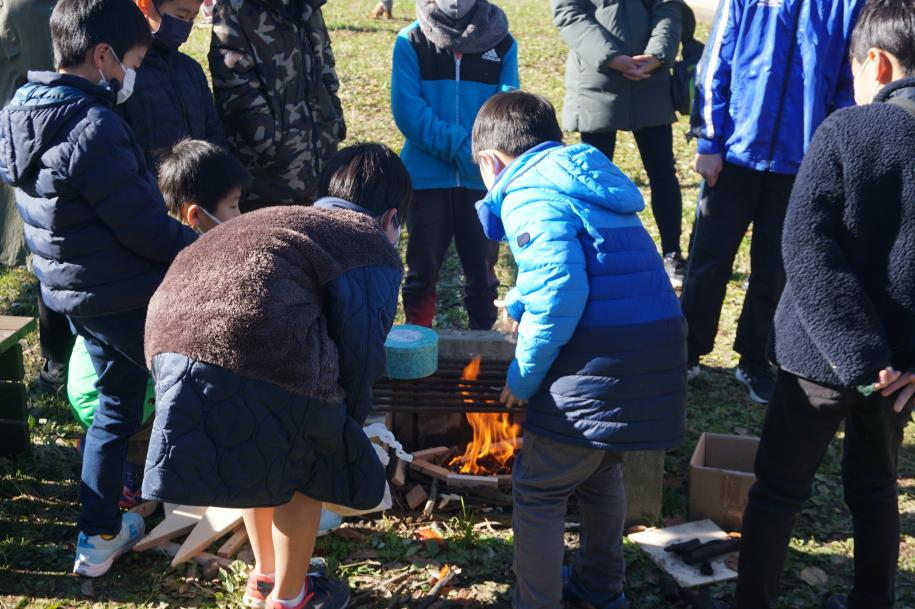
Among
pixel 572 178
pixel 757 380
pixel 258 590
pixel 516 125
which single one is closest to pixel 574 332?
pixel 572 178

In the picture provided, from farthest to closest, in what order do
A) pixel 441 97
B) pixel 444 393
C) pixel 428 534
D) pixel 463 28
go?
pixel 441 97 → pixel 463 28 → pixel 444 393 → pixel 428 534

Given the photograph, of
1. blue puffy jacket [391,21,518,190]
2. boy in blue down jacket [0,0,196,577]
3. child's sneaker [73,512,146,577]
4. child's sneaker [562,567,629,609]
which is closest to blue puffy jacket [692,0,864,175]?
blue puffy jacket [391,21,518,190]

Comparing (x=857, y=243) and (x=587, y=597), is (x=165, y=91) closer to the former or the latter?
(x=587, y=597)

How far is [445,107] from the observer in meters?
4.80

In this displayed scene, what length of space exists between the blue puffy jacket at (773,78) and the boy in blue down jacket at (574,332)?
5.98 ft

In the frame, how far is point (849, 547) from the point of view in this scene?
3711mm

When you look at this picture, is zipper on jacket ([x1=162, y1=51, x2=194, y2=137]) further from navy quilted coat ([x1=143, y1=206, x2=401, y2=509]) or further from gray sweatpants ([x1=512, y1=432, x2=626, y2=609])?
gray sweatpants ([x1=512, y1=432, x2=626, y2=609])

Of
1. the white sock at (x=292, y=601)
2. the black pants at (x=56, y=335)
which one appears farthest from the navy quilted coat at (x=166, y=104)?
the white sock at (x=292, y=601)

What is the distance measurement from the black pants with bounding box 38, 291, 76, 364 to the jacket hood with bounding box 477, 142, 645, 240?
2.91m

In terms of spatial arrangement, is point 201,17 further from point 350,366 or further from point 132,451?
point 350,366

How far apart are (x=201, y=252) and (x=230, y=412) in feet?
1.55

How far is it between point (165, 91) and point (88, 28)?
864 mm

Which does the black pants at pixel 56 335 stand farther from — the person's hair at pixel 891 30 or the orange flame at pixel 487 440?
the person's hair at pixel 891 30

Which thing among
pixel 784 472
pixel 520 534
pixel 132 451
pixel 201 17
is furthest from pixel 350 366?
pixel 201 17
